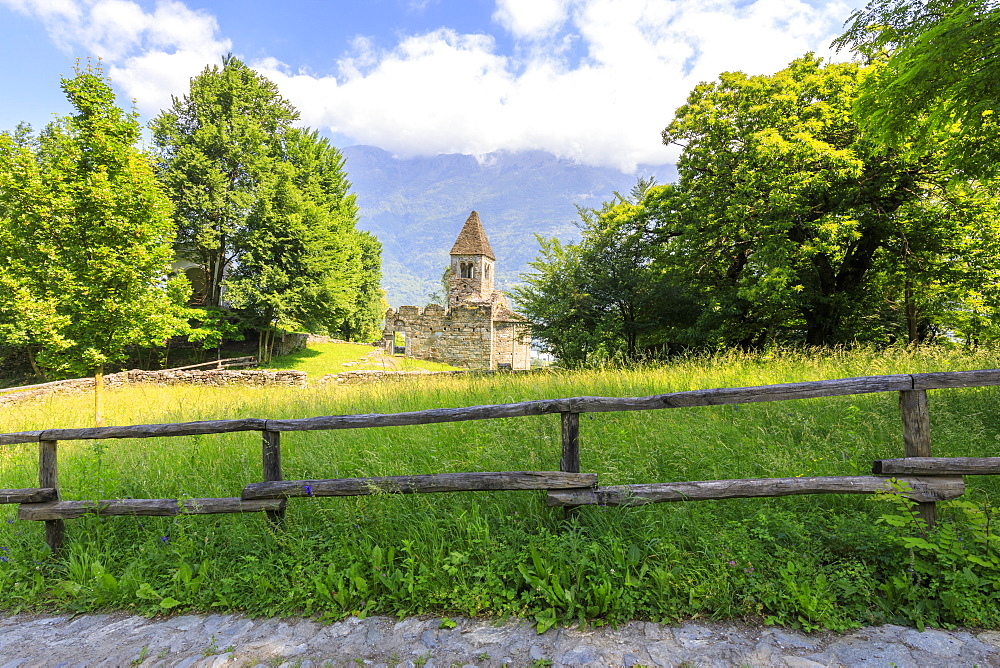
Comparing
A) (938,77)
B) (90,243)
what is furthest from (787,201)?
(90,243)

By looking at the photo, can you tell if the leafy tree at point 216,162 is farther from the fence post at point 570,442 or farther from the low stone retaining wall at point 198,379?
the fence post at point 570,442

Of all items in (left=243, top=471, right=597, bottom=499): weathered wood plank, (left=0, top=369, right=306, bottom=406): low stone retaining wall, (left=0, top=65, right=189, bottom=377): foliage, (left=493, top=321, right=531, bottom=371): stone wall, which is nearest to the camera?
(left=243, top=471, right=597, bottom=499): weathered wood plank

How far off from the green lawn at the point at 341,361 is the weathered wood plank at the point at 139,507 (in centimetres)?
2043

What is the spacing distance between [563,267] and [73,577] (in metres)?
13.4

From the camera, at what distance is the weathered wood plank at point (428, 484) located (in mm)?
3414

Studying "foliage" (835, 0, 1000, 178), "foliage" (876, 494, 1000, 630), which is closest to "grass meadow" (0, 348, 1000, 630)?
"foliage" (876, 494, 1000, 630)

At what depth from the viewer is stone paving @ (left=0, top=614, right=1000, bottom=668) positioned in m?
2.49

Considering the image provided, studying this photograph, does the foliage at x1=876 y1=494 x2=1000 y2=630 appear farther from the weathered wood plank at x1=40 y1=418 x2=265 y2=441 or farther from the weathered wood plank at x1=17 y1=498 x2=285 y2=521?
the weathered wood plank at x1=40 y1=418 x2=265 y2=441

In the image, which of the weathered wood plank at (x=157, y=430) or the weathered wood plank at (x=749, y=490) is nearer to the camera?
the weathered wood plank at (x=749, y=490)

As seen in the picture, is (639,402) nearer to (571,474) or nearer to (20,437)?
(571,474)

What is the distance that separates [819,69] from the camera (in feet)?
42.5

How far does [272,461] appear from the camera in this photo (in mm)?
3881

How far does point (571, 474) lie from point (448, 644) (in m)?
1.39

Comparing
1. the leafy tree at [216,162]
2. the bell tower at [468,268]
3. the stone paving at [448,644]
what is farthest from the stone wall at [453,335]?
the stone paving at [448,644]
